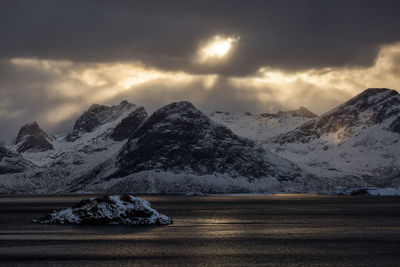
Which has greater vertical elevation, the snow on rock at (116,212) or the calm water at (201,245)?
the snow on rock at (116,212)

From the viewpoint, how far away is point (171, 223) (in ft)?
481

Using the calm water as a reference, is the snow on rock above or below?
above

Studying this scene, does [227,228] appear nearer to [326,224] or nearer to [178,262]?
[326,224]

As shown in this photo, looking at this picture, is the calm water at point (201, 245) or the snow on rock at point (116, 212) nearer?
the calm water at point (201, 245)

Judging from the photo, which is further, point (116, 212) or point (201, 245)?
point (116, 212)

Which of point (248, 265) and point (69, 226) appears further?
point (69, 226)

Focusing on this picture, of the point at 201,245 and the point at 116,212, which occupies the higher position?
the point at 116,212

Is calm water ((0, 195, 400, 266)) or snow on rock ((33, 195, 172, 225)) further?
snow on rock ((33, 195, 172, 225))

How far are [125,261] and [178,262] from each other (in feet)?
24.4

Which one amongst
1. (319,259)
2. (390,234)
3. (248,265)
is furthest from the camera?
(390,234)

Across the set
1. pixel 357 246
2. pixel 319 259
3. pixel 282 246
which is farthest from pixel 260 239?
pixel 319 259

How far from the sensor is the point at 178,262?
262 feet

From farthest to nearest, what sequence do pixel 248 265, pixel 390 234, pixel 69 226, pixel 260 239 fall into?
pixel 69 226
pixel 390 234
pixel 260 239
pixel 248 265

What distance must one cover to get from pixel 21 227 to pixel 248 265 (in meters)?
75.5
